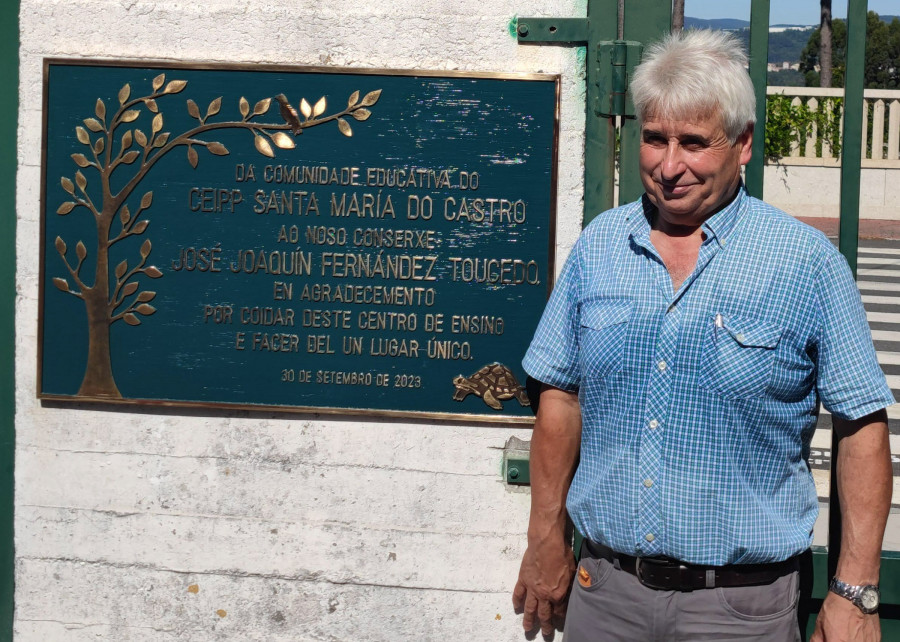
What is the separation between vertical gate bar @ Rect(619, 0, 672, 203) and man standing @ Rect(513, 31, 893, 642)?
0.64 metres

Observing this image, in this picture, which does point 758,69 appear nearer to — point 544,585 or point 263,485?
point 544,585

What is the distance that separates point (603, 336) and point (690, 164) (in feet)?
1.54

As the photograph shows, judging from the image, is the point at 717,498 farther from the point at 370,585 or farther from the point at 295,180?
the point at 295,180

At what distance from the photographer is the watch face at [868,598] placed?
2.90 m

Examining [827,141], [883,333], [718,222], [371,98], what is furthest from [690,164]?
[827,141]

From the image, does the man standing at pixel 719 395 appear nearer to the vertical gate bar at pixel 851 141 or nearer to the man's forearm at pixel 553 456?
the man's forearm at pixel 553 456

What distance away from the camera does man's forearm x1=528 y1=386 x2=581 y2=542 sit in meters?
3.26

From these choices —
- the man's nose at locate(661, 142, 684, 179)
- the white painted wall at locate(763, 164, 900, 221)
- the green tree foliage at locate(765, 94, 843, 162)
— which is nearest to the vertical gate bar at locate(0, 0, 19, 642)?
the man's nose at locate(661, 142, 684, 179)

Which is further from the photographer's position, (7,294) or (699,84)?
(7,294)

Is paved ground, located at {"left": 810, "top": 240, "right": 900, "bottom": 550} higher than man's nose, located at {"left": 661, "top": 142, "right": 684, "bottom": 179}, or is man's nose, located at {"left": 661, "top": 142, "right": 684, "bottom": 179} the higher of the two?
man's nose, located at {"left": 661, "top": 142, "right": 684, "bottom": 179}

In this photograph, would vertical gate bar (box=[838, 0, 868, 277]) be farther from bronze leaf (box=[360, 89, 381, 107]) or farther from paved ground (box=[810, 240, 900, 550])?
paved ground (box=[810, 240, 900, 550])

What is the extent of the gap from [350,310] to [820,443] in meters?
4.77

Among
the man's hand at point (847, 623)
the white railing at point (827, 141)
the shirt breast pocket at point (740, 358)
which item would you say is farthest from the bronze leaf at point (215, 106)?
the white railing at point (827, 141)

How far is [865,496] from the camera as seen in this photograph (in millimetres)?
2895
